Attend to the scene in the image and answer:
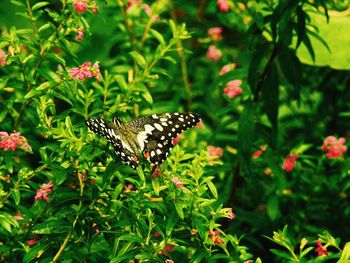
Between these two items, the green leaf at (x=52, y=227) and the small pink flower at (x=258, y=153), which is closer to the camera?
the green leaf at (x=52, y=227)

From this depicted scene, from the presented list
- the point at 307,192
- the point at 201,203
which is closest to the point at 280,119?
the point at 307,192

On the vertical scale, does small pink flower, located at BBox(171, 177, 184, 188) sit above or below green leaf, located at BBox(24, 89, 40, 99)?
below

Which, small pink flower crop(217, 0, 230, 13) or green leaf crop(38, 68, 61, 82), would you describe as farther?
small pink flower crop(217, 0, 230, 13)

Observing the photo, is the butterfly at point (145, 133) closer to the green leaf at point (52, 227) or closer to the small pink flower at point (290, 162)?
the green leaf at point (52, 227)

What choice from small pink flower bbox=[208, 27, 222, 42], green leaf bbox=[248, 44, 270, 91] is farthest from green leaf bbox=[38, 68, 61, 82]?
small pink flower bbox=[208, 27, 222, 42]

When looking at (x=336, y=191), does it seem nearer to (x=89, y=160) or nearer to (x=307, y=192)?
(x=307, y=192)

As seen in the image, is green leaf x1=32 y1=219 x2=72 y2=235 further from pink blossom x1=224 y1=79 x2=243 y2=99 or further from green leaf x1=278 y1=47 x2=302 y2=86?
pink blossom x1=224 y1=79 x2=243 y2=99

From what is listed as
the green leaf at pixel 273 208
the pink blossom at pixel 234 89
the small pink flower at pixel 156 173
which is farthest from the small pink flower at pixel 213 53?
the small pink flower at pixel 156 173
